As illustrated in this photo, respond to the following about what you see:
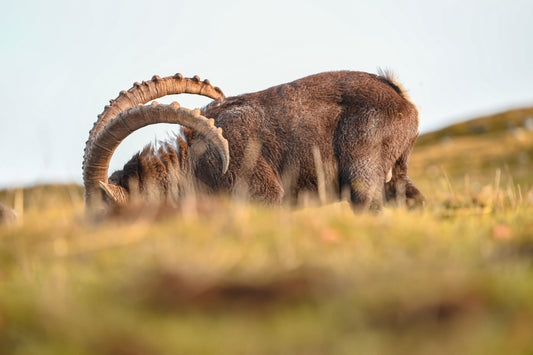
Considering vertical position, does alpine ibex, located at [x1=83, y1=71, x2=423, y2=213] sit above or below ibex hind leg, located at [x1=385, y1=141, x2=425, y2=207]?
above

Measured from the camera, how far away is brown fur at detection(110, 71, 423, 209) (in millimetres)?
7980

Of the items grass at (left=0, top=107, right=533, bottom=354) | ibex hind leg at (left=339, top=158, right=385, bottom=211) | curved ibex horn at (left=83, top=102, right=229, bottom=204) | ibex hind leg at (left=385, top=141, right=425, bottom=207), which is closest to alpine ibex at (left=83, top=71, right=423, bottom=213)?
ibex hind leg at (left=339, top=158, right=385, bottom=211)

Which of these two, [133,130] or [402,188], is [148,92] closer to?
[133,130]

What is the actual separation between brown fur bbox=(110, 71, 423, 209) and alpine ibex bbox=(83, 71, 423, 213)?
0.06ft

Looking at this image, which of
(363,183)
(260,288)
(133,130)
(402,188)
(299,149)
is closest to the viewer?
(260,288)

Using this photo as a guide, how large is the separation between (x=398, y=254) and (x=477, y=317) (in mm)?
1044

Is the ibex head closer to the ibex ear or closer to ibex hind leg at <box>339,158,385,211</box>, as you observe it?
the ibex ear

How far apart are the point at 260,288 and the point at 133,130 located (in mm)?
5162

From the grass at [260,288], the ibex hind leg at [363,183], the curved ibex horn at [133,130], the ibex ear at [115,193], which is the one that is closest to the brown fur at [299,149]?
the ibex hind leg at [363,183]

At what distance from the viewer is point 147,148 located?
27.7 feet

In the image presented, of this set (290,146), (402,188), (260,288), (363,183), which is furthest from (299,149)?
(260,288)

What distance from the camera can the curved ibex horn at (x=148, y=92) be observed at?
7.99 meters

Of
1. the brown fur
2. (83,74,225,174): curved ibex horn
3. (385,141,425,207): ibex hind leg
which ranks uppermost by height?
(83,74,225,174): curved ibex horn

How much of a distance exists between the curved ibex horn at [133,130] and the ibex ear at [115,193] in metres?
0.13
